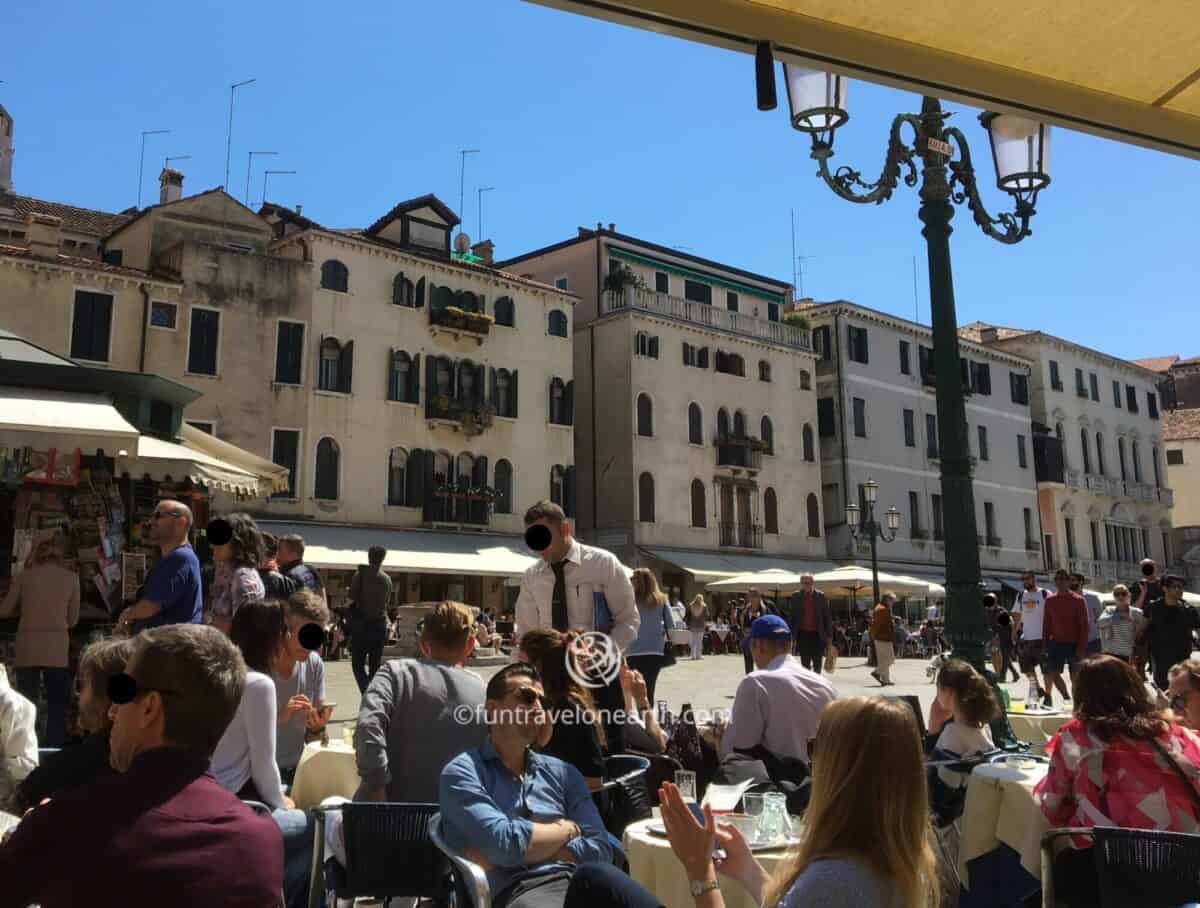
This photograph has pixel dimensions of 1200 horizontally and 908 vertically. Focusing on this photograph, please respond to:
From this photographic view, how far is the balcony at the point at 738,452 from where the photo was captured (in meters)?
37.6

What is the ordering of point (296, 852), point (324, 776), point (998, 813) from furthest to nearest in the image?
point (324, 776)
point (998, 813)
point (296, 852)

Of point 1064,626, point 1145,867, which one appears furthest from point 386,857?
point 1064,626

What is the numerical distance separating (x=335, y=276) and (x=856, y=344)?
2125 centimetres

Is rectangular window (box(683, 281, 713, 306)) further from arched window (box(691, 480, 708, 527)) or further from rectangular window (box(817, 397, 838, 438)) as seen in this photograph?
arched window (box(691, 480, 708, 527))

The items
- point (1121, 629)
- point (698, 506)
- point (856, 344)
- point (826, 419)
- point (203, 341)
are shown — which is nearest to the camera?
point (1121, 629)

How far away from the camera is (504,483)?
3297cm

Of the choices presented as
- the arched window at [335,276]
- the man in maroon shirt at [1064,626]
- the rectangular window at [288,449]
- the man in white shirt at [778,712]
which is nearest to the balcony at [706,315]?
the arched window at [335,276]

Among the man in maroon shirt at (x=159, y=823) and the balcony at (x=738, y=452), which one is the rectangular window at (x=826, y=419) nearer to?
the balcony at (x=738, y=452)

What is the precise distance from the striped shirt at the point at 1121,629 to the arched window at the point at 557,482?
2196 centimetres

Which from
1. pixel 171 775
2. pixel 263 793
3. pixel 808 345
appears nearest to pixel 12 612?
pixel 263 793

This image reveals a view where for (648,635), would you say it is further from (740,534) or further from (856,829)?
(740,534)

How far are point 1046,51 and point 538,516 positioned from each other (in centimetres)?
369

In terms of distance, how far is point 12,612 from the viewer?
7.98 metres

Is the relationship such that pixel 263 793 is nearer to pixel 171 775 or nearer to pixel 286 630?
pixel 286 630
